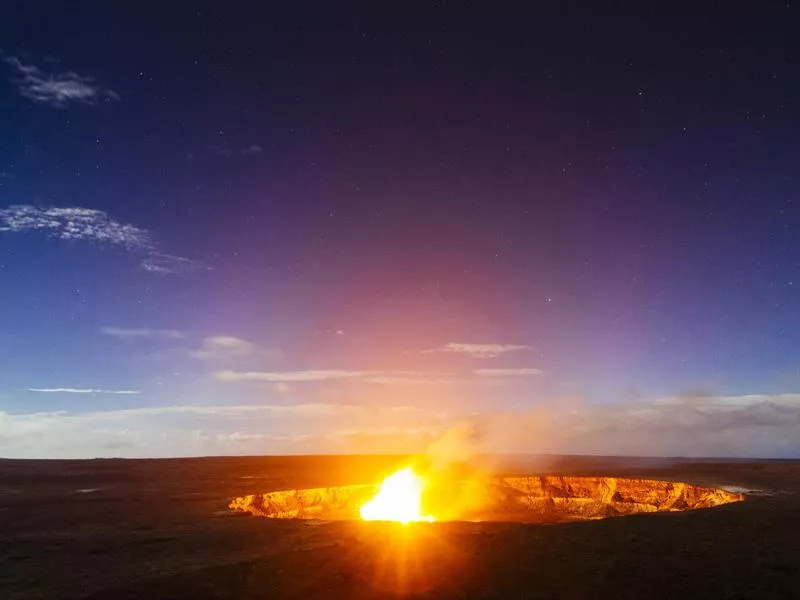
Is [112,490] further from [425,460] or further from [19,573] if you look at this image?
[425,460]

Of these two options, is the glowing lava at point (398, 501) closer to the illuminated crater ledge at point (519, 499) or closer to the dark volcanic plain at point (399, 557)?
the illuminated crater ledge at point (519, 499)

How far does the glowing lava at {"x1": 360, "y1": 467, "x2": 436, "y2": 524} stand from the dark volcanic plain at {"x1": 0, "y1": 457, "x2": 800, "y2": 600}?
12283 millimetres

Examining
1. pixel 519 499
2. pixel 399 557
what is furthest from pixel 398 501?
pixel 399 557

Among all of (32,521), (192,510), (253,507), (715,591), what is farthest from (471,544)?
(32,521)

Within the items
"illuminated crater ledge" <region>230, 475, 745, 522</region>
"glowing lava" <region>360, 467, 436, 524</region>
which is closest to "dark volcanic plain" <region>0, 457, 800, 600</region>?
"illuminated crater ledge" <region>230, 475, 745, 522</region>

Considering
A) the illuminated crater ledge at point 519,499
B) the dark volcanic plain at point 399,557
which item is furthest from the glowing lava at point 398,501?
the dark volcanic plain at point 399,557

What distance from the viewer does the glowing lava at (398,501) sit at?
3944cm

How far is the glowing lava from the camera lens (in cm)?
3944

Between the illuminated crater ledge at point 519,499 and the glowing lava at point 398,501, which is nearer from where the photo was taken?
the glowing lava at point 398,501

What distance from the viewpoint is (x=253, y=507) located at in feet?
126

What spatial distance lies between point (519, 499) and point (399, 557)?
33.4 m

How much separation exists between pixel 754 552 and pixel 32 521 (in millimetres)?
32504

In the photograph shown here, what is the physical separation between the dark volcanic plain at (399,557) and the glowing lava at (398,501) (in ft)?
40.3

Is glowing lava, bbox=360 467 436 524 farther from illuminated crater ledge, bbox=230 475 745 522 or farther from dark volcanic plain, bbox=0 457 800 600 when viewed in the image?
dark volcanic plain, bbox=0 457 800 600
